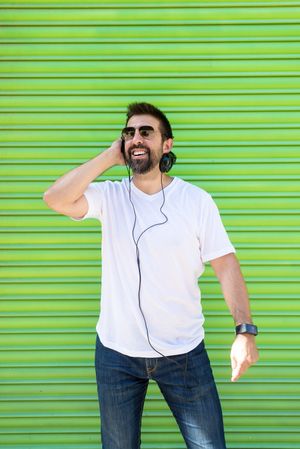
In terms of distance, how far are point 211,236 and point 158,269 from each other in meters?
0.33

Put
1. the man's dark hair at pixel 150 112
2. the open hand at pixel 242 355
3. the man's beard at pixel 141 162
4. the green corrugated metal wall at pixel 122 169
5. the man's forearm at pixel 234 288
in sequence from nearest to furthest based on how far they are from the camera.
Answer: the open hand at pixel 242 355 < the man's forearm at pixel 234 288 < the man's beard at pixel 141 162 < the man's dark hair at pixel 150 112 < the green corrugated metal wall at pixel 122 169

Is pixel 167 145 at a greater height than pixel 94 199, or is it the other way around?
pixel 167 145

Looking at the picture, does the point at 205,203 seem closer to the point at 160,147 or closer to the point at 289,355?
the point at 160,147

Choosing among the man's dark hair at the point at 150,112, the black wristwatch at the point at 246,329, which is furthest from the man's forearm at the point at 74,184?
the black wristwatch at the point at 246,329

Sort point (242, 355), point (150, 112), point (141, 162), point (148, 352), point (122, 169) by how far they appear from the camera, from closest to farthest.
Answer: point (242, 355) < point (148, 352) < point (141, 162) < point (150, 112) < point (122, 169)

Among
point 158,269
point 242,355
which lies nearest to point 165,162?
point 158,269

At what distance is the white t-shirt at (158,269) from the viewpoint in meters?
2.76

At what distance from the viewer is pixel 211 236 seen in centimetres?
279

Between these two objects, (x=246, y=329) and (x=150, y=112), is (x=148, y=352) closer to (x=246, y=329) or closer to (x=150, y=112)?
(x=246, y=329)

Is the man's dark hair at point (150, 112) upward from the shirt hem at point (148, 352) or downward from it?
upward

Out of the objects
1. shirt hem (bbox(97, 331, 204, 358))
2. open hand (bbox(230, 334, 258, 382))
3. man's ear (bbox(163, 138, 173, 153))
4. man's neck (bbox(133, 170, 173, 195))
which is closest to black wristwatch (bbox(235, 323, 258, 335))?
open hand (bbox(230, 334, 258, 382))

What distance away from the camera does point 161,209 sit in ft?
9.28

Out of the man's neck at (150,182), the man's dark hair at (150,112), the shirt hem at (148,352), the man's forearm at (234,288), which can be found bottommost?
the shirt hem at (148,352)

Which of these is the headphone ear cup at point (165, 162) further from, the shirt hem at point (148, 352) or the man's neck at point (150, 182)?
the shirt hem at point (148, 352)
